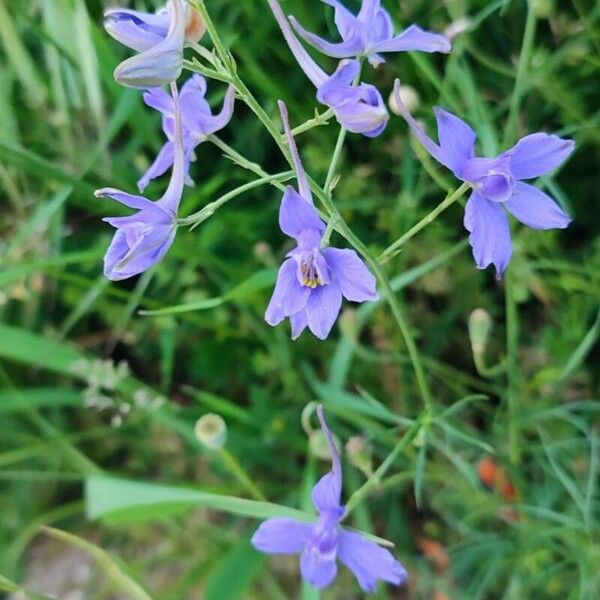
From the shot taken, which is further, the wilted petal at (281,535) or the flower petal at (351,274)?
the wilted petal at (281,535)

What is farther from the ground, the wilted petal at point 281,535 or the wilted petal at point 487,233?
the wilted petal at point 487,233

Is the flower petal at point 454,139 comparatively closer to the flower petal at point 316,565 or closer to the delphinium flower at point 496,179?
the delphinium flower at point 496,179

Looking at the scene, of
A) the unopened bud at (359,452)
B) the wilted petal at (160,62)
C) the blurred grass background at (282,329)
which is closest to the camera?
the wilted petal at (160,62)

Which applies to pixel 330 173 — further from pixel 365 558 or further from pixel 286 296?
pixel 365 558

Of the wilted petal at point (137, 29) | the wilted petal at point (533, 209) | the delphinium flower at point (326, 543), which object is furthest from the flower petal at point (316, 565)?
the wilted petal at point (137, 29)

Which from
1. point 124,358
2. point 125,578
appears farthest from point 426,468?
point 124,358

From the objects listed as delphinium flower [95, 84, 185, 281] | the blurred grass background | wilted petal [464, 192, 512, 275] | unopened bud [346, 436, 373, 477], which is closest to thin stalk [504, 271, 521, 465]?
the blurred grass background

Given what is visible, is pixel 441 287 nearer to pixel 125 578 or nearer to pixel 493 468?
pixel 493 468
